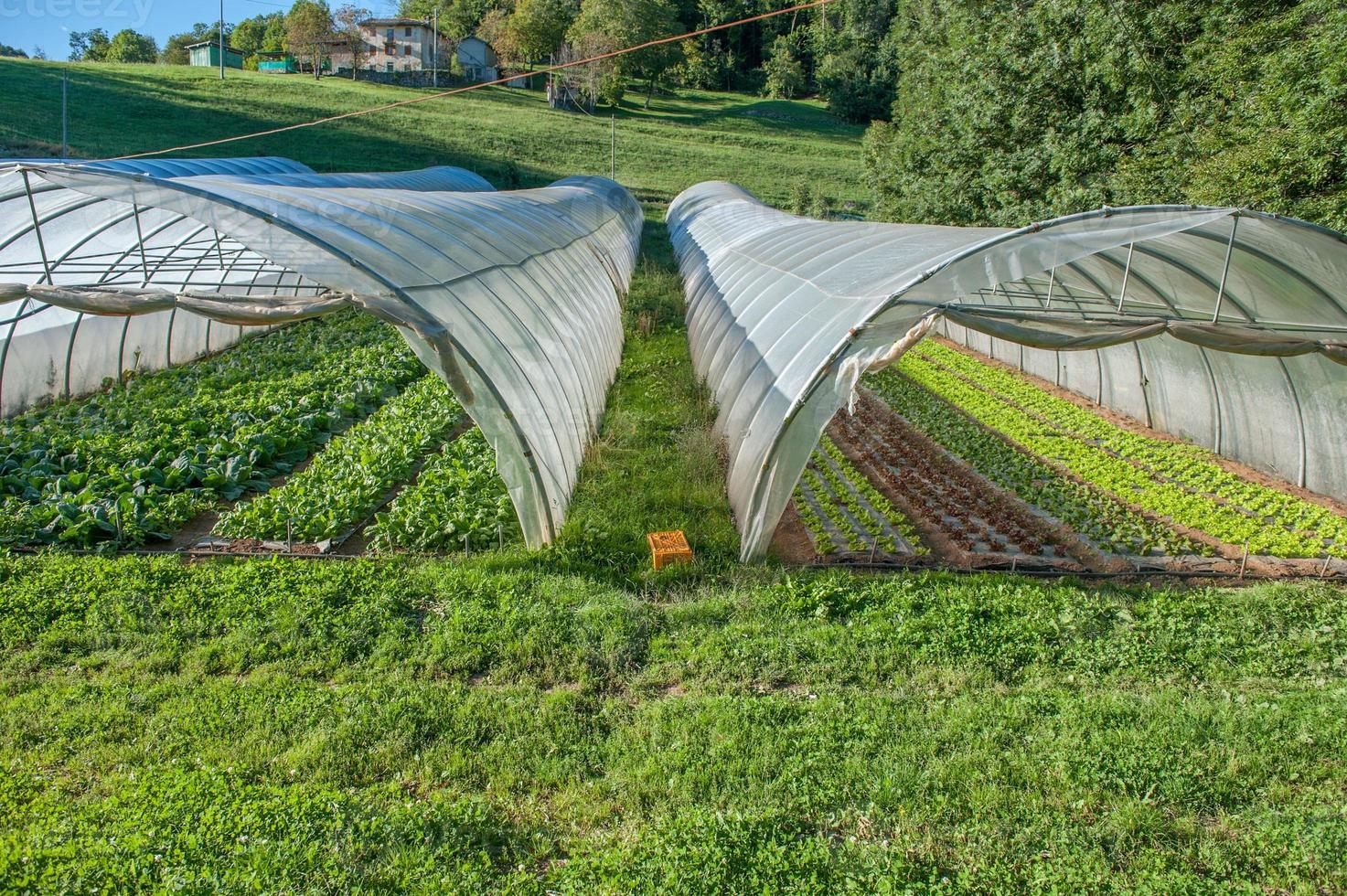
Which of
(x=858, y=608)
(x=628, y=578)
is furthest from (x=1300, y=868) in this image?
(x=628, y=578)

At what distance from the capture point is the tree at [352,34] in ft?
192

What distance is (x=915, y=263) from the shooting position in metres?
8.05

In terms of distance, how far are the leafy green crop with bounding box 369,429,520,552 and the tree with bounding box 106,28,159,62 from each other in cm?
9210

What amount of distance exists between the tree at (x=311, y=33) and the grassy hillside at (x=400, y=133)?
267 cm

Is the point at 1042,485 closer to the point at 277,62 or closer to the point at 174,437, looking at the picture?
the point at 174,437

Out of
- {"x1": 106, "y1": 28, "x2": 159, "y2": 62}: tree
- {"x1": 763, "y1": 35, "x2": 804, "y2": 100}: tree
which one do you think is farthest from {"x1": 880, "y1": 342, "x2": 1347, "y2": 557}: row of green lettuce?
{"x1": 106, "y1": 28, "x2": 159, "y2": 62}: tree

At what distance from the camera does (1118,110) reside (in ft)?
65.4

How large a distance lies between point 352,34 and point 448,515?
61.6 m

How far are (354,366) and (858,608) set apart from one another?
9.49m

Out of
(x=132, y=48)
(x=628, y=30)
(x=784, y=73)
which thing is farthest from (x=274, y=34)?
(x=784, y=73)

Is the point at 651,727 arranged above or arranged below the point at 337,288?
below

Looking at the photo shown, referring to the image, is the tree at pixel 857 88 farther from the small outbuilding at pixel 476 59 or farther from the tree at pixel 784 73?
the small outbuilding at pixel 476 59

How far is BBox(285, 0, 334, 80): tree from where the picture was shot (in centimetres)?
5619

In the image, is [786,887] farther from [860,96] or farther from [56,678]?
[860,96]
